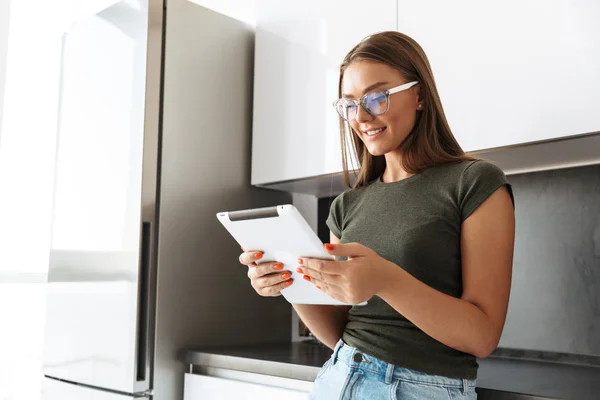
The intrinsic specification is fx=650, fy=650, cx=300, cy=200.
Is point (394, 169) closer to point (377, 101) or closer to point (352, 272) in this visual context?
point (377, 101)

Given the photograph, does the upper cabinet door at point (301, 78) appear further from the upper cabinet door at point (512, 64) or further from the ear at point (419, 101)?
the ear at point (419, 101)

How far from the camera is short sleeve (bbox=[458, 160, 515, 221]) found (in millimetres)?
1023

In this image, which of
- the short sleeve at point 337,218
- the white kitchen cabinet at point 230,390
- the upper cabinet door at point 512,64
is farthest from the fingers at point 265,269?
the upper cabinet door at point 512,64

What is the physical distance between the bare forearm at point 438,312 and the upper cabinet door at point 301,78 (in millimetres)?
855

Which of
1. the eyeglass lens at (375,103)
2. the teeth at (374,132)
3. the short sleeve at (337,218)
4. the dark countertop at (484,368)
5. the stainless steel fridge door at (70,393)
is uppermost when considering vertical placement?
the eyeglass lens at (375,103)

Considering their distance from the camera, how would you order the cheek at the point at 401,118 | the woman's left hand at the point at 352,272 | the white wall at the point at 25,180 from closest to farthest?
the woman's left hand at the point at 352,272 < the cheek at the point at 401,118 < the white wall at the point at 25,180

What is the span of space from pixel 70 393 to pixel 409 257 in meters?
1.36

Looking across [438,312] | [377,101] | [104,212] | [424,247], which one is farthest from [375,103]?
[104,212]

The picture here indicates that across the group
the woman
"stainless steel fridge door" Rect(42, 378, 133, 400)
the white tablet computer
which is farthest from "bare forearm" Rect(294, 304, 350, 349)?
"stainless steel fridge door" Rect(42, 378, 133, 400)

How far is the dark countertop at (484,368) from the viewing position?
1206mm

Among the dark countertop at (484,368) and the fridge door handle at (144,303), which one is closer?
the dark countertop at (484,368)

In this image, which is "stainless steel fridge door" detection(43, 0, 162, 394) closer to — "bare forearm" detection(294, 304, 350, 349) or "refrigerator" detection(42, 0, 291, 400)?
"refrigerator" detection(42, 0, 291, 400)

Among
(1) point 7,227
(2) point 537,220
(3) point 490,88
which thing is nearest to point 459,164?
(3) point 490,88

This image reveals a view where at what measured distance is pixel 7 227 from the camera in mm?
2584
